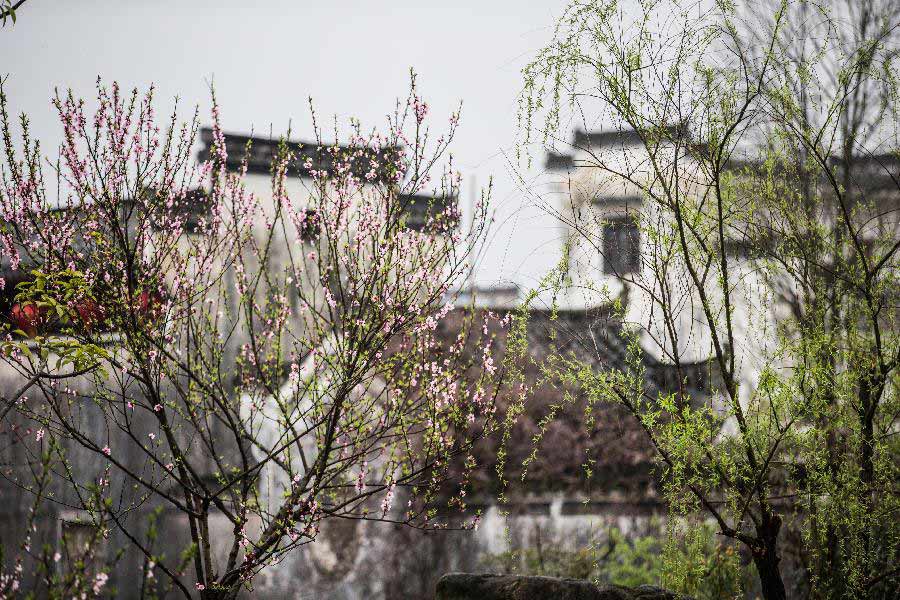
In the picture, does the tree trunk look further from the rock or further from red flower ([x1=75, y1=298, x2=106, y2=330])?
red flower ([x1=75, y1=298, x2=106, y2=330])

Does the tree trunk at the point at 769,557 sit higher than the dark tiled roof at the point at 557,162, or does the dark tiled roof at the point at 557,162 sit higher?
the dark tiled roof at the point at 557,162

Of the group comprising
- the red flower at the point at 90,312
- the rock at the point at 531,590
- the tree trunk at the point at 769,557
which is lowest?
the rock at the point at 531,590

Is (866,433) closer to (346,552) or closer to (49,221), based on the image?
(49,221)

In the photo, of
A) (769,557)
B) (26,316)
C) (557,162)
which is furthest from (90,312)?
(769,557)

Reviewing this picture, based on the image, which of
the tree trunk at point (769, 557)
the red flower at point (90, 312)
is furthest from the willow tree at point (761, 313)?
the red flower at point (90, 312)

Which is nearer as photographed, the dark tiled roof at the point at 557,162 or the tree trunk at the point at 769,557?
the tree trunk at the point at 769,557

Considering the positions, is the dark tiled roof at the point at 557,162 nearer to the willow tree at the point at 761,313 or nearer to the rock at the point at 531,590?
the willow tree at the point at 761,313

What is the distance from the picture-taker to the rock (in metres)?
A: 3.25

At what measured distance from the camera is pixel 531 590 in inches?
133

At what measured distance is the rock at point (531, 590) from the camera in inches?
128

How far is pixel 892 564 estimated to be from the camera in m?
3.43

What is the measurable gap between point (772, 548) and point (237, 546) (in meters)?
2.28

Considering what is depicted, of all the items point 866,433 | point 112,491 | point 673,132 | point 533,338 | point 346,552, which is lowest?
point 346,552

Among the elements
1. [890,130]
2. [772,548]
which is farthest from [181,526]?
[890,130]
